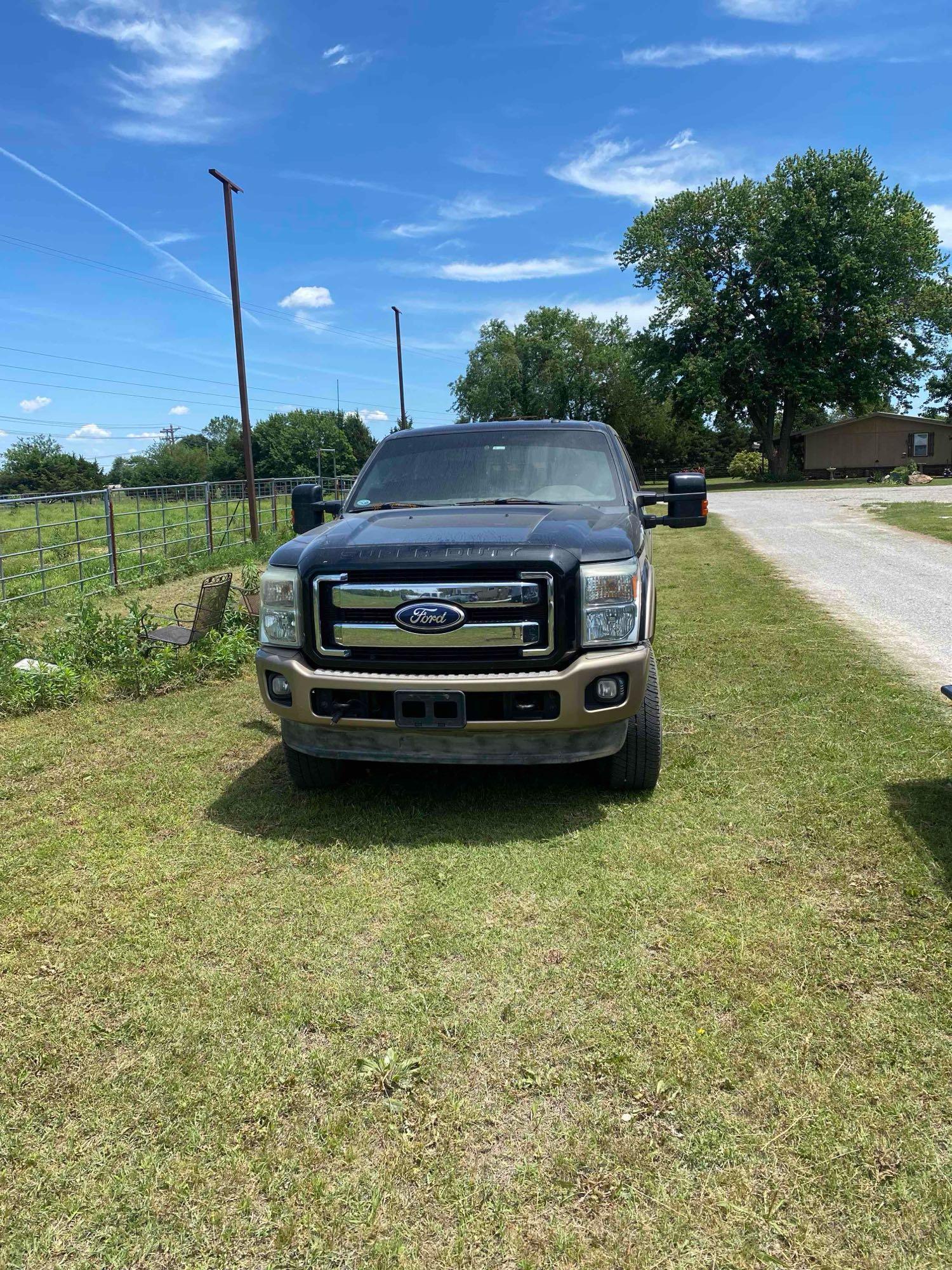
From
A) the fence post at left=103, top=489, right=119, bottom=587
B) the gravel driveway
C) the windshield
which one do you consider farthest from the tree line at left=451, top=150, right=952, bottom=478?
the windshield

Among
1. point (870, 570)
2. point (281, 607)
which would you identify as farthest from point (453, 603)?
point (870, 570)

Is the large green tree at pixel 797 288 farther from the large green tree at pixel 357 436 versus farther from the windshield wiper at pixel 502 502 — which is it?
the large green tree at pixel 357 436

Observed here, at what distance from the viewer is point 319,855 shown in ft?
12.5

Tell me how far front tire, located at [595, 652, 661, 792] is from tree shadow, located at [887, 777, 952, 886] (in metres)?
1.14

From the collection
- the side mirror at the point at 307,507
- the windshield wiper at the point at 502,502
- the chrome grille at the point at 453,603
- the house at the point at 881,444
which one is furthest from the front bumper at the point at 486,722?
the house at the point at 881,444

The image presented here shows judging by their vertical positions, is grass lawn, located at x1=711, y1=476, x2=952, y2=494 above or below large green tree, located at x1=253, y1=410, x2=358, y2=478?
below

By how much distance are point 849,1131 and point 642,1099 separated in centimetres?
52

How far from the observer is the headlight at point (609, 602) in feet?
12.4

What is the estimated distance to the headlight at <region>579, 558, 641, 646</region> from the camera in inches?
149

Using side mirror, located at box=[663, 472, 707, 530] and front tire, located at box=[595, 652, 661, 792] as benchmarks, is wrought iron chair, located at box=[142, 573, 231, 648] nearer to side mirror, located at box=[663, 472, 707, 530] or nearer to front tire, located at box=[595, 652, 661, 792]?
side mirror, located at box=[663, 472, 707, 530]

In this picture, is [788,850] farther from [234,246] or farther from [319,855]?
[234,246]

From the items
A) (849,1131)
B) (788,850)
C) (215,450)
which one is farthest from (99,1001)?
(215,450)

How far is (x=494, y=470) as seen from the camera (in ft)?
16.6

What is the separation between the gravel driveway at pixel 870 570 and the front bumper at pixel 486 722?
3.62 meters
